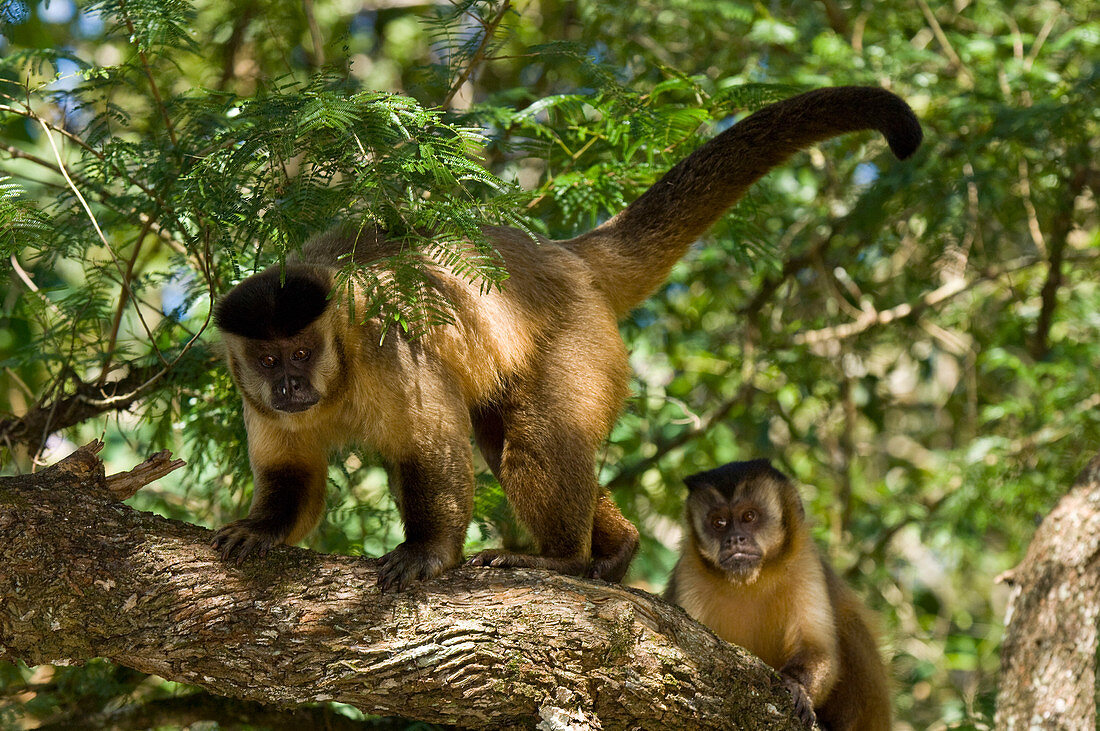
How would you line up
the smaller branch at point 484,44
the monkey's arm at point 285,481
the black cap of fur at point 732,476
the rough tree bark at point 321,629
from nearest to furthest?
the rough tree bark at point 321,629 → the monkey's arm at point 285,481 → the smaller branch at point 484,44 → the black cap of fur at point 732,476

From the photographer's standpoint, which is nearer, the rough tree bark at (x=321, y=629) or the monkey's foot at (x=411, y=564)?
the rough tree bark at (x=321, y=629)

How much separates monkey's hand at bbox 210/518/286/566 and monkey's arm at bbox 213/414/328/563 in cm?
11

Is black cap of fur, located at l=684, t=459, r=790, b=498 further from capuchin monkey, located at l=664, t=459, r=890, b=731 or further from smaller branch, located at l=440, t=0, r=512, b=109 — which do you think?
smaller branch, located at l=440, t=0, r=512, b=109

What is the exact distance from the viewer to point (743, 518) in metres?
4.78

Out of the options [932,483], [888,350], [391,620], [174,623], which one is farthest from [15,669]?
[888,350]

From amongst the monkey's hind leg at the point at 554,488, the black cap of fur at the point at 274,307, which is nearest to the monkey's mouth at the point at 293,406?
the black cap of fur at the point at 274,307

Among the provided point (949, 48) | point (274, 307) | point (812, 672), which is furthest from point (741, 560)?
point (949, 48)

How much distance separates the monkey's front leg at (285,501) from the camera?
3889 mm

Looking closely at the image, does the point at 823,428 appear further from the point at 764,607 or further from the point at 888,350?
the point at 764,607

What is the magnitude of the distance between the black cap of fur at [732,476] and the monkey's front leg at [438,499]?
4.54 ft

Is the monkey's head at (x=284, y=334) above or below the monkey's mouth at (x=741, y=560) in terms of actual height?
above

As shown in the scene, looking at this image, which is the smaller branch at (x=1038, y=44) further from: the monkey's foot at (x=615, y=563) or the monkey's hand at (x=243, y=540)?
the monkey's hand at (x=243, y=540)

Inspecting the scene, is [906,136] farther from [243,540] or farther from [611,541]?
[243,540]

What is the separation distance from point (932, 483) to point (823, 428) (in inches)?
49.4
